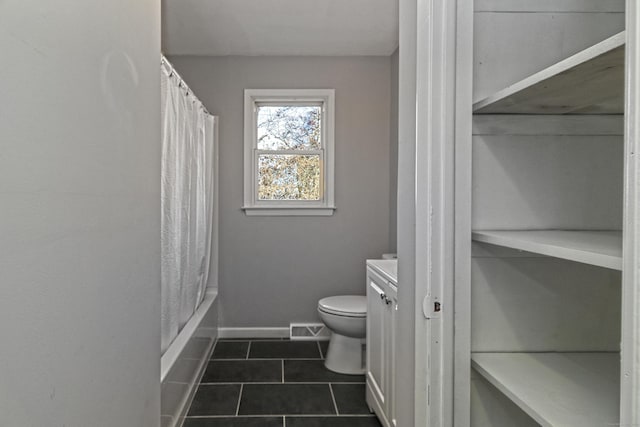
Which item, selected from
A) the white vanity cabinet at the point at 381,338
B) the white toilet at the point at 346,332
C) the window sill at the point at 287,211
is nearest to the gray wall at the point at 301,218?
the window sill at the point at 287,211

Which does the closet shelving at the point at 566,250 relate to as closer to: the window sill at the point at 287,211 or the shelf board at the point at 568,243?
the shelf board at the point at 568,243

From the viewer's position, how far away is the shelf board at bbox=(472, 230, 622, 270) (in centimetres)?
63

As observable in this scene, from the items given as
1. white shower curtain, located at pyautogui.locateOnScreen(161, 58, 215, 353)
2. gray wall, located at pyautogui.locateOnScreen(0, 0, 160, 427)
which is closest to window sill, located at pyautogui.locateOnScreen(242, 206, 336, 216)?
white shower curtain, located at pyautogui.locateOnScreen(161, 58, 215, 353)

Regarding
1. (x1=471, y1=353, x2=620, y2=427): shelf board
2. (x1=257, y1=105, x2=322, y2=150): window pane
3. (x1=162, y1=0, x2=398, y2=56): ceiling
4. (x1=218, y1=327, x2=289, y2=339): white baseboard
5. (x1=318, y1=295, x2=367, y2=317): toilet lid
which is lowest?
(x1=218, y1=327, x2=289, y2=339): white baseboard

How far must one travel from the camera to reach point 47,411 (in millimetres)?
817

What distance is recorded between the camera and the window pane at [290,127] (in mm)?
3424

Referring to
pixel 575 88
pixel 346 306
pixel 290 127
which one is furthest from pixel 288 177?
pixel 575 88

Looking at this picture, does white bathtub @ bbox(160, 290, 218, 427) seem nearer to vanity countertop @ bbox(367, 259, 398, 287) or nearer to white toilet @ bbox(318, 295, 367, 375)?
white toilet @ bbox(318, 295, 367, 375)

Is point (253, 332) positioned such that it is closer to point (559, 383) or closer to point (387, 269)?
point (387, 269)

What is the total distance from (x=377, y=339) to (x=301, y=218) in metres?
1.51

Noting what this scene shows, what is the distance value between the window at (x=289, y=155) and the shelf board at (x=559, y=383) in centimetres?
245

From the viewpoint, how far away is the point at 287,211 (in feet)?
11.0

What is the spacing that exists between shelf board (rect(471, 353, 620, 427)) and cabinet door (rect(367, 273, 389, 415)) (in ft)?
3.00

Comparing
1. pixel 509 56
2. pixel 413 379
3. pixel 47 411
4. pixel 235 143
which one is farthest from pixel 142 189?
pixel 235 143
